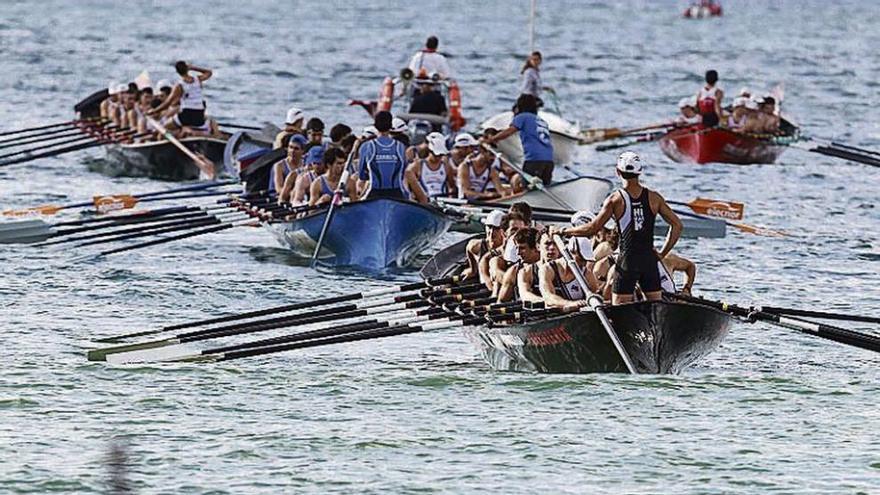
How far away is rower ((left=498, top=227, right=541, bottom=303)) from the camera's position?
18516 millimetres

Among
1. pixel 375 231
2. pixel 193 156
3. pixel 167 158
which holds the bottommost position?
pixel 167 158

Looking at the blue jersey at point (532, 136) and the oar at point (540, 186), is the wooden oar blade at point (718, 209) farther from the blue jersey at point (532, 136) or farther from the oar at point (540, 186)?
the blue jersey at point (532, 136)

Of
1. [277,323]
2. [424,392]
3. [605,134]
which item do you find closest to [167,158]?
[605,134]

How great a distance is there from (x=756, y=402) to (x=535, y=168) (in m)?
10.7

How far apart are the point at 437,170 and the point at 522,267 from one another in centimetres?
899

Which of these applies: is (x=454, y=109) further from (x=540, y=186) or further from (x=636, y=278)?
(x=636, y=278)

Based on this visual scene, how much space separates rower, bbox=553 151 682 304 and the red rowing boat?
20.4 meters

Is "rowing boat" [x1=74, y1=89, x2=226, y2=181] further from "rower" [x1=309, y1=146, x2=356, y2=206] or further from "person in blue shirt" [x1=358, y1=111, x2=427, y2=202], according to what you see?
"person in blue shirt" [x1=358, y1=111, x2=427, y2=202]

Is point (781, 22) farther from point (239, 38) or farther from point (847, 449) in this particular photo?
point (847, 449)

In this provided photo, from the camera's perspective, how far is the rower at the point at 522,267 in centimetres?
1852

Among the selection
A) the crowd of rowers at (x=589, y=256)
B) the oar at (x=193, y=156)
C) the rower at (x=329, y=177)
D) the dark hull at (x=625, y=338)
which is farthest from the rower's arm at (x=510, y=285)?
the oar at (x=193, y=156)

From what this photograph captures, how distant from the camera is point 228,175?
Result: 33.3 meters

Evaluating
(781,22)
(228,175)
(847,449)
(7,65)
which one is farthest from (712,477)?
(781,22)

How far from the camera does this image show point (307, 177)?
26.0 meters
